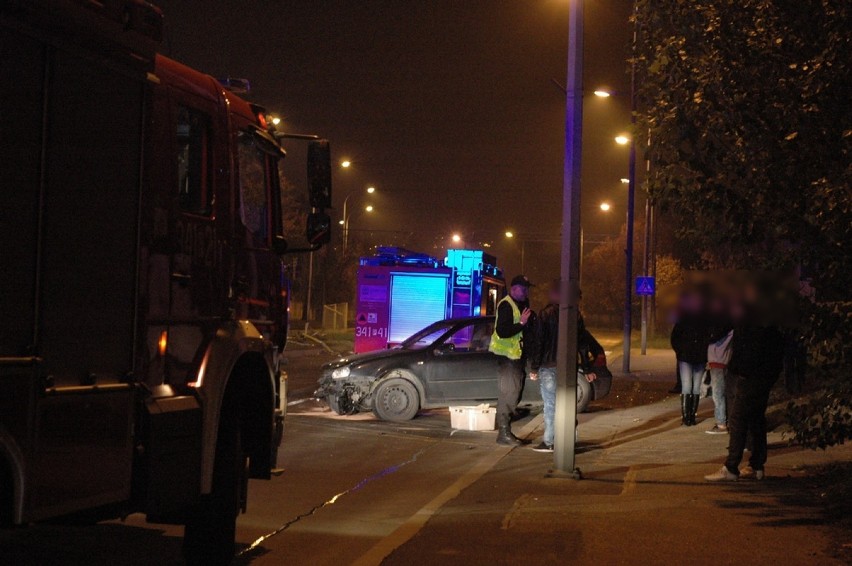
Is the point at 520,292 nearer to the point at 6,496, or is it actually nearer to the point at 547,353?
the point at 547,353

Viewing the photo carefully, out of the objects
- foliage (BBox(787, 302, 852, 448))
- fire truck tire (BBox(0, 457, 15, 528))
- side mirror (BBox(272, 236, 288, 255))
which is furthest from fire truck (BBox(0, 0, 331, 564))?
foliage (BBox(787, 302, 852, 448))

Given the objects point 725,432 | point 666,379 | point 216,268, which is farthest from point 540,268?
point 216,268

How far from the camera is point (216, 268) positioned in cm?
661

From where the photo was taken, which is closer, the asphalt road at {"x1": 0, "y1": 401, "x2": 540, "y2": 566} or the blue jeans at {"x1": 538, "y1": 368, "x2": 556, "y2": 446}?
the asphalt road at {"x1": 0, "y1": 401, "x2": 540, "y2": 566}

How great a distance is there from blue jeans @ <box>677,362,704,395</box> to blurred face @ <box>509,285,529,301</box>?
2934mm

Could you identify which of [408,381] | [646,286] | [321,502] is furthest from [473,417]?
[646,286]

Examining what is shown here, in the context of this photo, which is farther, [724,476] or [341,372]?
[341,372]

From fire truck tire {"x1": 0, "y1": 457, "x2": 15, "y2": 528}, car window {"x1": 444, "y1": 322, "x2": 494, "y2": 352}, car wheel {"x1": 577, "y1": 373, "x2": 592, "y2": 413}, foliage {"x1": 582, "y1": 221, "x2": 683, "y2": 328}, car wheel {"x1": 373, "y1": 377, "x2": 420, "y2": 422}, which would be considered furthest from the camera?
foliage {"x1": 582, "y1": 221, "x2": 683, "y2": 328}

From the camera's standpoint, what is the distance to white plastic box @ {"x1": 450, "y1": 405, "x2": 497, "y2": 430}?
15305 millimetres

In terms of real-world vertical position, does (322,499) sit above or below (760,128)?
below

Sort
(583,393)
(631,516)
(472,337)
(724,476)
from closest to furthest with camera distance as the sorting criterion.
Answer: (631,516) < (724,476) < (472,337) < (583,393)

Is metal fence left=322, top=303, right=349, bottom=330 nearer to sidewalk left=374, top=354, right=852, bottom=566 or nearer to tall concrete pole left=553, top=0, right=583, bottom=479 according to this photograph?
sidewalk left=374, top=354, right=852, bottom=566

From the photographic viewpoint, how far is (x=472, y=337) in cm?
1684

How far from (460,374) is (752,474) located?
19.9ft
